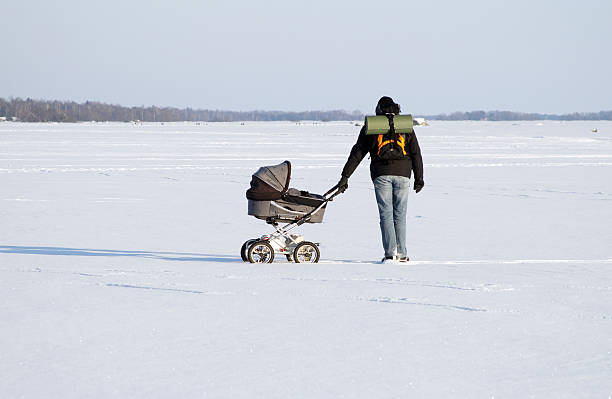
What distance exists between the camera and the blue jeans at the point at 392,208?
803cm

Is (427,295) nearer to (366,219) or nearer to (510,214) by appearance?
(366,219)

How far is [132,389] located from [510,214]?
10.6 metres

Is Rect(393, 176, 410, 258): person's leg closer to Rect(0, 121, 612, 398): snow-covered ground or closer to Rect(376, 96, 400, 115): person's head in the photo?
Rect(0, 121, 612, 398): snow-covered ground

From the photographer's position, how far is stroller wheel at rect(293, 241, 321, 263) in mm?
8141

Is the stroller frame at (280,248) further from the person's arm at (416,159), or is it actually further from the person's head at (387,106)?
the person's head at (387,106)

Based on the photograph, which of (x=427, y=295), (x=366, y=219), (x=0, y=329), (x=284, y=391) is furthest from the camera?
(x=366, y=219)

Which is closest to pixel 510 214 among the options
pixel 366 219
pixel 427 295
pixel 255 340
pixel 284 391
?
pixel 366 219

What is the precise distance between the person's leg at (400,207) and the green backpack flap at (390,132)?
0.86 ft

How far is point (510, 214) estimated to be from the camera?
13531mm

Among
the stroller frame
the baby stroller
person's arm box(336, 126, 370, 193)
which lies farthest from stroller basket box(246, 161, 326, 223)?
person's arm box(336, 126, 370, 193)

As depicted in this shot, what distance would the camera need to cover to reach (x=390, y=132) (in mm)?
7797

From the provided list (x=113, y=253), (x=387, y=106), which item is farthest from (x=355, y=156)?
(x=113, y=253)

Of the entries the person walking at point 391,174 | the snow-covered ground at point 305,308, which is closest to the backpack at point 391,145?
the person walking at point 391,174

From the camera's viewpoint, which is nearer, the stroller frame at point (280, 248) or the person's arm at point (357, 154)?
the person's arm at point (357, 154)
